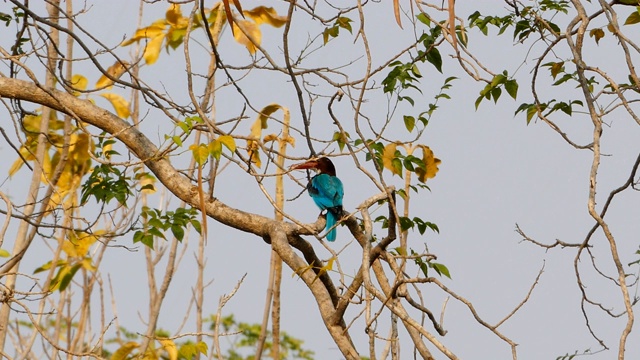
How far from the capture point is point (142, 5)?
4.64 meters

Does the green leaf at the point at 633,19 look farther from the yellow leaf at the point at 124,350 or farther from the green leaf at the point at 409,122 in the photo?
the yellow leaf at the point at 124,350

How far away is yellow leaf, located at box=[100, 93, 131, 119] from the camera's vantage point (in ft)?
13.6

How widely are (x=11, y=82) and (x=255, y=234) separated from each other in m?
1.14

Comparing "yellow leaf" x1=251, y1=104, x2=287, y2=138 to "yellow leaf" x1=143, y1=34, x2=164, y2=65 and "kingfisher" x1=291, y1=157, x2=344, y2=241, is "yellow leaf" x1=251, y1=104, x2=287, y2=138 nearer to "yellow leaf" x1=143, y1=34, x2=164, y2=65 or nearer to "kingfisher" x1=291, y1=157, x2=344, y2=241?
"kingfisher" x1=291, y1=157, x2=344, y2=241

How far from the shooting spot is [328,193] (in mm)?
4680

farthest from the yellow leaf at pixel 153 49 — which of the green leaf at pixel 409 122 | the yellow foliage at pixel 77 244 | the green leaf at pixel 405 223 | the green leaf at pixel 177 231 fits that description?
the green leaf at pixel 405 223

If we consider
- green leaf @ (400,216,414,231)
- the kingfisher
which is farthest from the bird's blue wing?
green leaf @ (400,216,414,231)

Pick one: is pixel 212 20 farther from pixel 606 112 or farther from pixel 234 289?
pixel 606 112

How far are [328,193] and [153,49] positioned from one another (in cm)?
122

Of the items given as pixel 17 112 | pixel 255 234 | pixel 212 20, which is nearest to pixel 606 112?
pixel 255 234

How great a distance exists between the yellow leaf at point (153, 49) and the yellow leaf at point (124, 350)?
4.22 feet

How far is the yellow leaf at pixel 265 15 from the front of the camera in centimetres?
383

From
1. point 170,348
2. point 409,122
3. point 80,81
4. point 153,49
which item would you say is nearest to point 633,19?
point 409,122

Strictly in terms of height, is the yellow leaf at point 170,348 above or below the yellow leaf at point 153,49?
below
